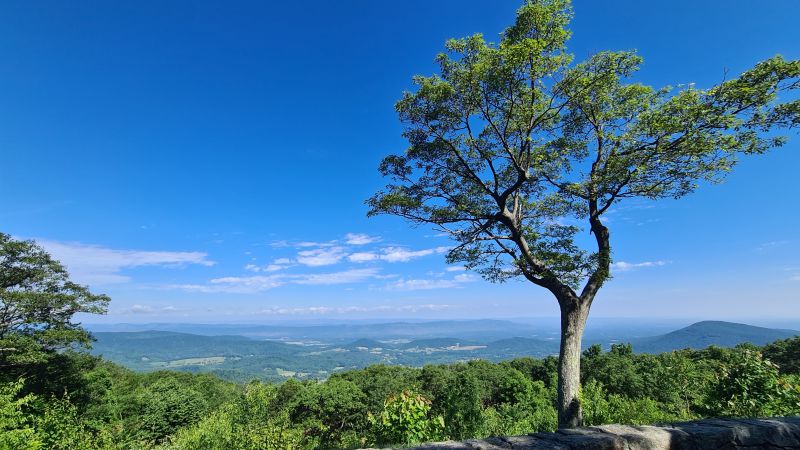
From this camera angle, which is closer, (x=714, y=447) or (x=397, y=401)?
(x=714, y=447)

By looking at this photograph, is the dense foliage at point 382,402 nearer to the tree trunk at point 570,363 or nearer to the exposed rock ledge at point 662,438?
the tree trunk at point 570,363

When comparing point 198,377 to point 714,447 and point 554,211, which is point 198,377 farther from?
point 714,447

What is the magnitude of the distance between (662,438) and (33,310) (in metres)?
30.2

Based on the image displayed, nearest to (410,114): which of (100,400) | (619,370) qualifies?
(100,400)

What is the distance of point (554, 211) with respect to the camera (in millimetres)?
10789

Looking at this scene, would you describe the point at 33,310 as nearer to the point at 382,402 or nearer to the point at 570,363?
the point at 382,402

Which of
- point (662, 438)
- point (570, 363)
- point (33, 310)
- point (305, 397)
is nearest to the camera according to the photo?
point (662, 438)

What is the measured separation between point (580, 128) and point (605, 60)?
1921 mm

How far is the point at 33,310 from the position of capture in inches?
843

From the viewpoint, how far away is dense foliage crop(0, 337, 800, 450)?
705 centimetres

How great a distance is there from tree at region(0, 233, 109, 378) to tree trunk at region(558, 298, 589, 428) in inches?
1034

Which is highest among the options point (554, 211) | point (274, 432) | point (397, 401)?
point (554, 211)

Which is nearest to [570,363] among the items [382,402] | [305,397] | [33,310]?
[382,402]

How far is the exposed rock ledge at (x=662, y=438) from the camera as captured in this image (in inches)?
155
